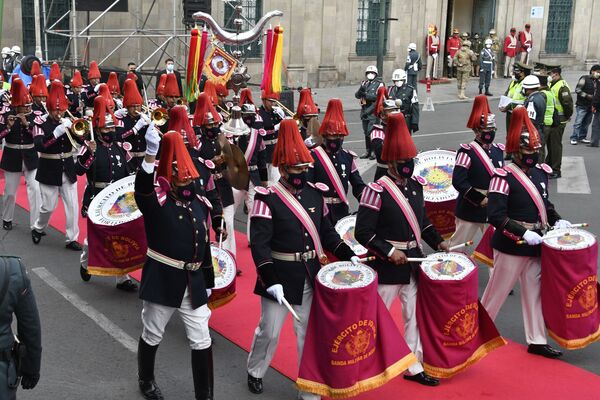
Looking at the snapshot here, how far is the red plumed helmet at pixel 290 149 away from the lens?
6.20 meters

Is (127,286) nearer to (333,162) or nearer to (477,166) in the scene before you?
(333,162)

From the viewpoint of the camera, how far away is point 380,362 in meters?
6.11

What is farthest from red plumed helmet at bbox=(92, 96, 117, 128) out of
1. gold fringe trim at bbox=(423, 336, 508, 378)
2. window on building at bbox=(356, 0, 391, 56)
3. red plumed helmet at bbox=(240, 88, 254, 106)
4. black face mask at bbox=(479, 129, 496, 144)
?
window on building at bbox=(356, 0, 391, 56)

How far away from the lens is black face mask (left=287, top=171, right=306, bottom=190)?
6258 millimetres

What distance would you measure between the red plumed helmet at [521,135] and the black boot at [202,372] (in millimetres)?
3238

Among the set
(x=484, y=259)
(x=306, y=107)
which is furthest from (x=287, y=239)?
(x=306, y=107)

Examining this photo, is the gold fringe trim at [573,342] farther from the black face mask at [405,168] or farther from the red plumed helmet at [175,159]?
the red plumed helmet at [175,159]

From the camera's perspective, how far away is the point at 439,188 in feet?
31.8

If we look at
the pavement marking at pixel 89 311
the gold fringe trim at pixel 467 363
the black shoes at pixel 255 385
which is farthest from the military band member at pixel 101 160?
the gold fringe trim at pixel 467 363

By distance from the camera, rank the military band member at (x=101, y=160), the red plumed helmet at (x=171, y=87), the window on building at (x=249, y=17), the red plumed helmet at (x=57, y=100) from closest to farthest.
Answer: the military band member at (x=101, y=160) → the red plumed helmet at (x=57, y=100) → the red plumed helmet at (x=171, y=87) → the window on building at (x=249, y=17)

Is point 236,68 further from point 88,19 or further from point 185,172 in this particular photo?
point 185,172

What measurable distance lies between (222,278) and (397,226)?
5.74 feet

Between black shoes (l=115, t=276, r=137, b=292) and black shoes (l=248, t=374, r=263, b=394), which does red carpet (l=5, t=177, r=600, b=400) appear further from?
black shoes (l=115, t=276, r=137, b=292)

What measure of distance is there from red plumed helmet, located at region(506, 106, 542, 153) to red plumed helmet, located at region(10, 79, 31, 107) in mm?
6451
